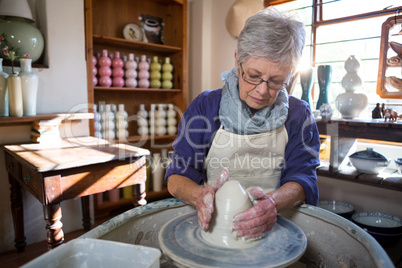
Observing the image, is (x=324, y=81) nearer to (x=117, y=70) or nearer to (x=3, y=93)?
(x=117, y=70)

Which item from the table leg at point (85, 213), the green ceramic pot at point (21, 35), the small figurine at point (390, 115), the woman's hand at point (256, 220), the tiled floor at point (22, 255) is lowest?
the tiled floor at point (22, 255)

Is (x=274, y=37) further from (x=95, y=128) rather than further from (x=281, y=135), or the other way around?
(x=95, y=128)

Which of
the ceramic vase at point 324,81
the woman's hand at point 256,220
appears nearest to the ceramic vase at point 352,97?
the ceramic vase at point 324,81

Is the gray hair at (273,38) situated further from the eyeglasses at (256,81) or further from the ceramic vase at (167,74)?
the ceramic vase at (167,74)

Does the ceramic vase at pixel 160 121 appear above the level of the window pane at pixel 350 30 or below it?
below

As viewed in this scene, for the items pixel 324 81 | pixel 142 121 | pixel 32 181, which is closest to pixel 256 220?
pixel 32 181

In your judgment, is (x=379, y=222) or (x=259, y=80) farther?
(x=379, y=222)

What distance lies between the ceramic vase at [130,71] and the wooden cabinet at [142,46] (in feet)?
0.25

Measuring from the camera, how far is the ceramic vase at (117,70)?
8.70ft

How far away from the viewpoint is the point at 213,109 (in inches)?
51.6

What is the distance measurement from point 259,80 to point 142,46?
78.7 inches

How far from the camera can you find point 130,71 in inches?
107

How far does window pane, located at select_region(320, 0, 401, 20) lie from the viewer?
2.29m

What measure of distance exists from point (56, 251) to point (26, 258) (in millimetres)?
1805
